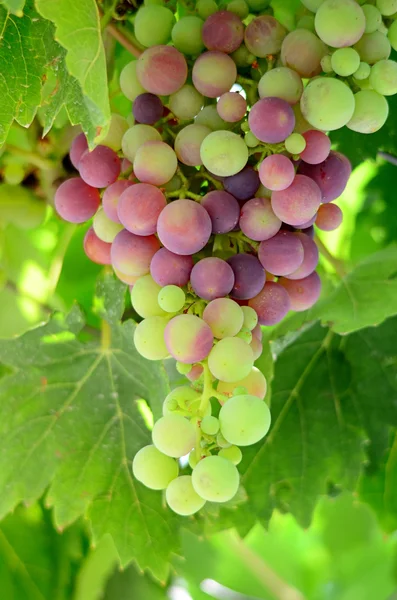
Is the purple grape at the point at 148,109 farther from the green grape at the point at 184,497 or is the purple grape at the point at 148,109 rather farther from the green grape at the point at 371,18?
the green grape at the point at 184,497

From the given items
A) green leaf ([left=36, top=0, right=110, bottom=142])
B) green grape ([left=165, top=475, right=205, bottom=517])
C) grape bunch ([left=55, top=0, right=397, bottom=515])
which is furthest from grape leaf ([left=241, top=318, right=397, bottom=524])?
green leaf ([left=36, top=0, right=110, bottom=142])

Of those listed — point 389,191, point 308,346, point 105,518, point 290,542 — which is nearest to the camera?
point 105,518

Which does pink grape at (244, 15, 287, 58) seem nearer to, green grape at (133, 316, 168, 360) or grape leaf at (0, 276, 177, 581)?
green grape at (133, 316, 168, 360)

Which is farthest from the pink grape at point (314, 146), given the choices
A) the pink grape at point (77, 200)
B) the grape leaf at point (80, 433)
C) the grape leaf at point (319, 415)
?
the grape leaf at point (319, 415)

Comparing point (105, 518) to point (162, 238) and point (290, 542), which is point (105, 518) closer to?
point (162, 238)

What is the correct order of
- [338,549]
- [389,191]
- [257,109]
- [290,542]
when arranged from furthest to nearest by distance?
[290,542] → [338,549] → [389,191] → [257,109]

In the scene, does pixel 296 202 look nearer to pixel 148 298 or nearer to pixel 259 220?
pixel 259 220

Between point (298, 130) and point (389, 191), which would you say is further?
point (389, 191)

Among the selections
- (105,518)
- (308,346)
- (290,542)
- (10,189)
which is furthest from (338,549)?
(10,189)
